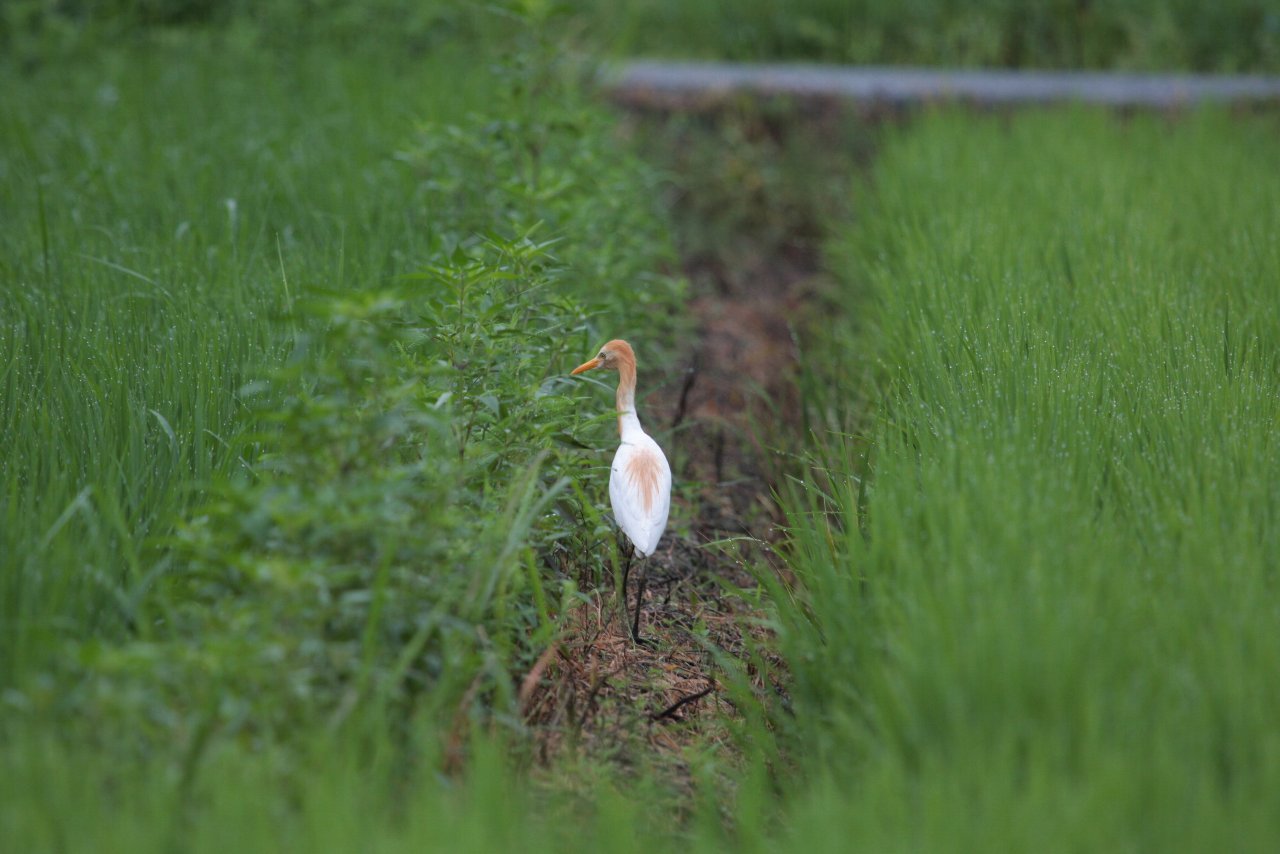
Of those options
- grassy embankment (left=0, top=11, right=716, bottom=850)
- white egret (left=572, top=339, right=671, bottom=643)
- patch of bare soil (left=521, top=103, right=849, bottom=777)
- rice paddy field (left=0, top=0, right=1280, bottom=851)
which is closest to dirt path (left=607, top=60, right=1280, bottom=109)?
patch of bare soil (left=521, top=103, right=849, bottom=777)

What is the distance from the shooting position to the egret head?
2781 millimetres

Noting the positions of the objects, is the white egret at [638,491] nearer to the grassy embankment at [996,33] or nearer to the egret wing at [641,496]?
the egret wing at [641,496]

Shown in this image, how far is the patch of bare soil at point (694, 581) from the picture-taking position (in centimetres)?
241

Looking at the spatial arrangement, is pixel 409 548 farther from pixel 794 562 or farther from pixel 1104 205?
pixel 1104 205

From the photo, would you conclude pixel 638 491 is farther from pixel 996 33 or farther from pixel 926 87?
pixel 996 33

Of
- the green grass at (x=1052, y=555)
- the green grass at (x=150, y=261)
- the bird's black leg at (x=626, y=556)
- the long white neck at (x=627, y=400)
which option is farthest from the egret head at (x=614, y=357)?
the green grass at (x=150, y=261)

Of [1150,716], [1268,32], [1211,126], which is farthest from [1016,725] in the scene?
[1268,32]

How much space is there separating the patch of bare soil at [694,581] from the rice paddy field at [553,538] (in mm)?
26

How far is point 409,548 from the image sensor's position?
212 cm

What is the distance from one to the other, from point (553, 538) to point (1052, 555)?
983 millimetres

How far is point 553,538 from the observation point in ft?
8.34

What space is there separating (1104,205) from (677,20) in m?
5.63

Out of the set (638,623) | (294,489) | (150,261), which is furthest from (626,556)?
(150,261)

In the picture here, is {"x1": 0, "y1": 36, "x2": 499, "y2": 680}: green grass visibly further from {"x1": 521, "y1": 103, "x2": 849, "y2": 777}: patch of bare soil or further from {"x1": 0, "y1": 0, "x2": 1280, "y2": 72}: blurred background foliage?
{"x1": 0, "y1": 0, "x2": 1280, "y2": 72}: blurred background foliage
